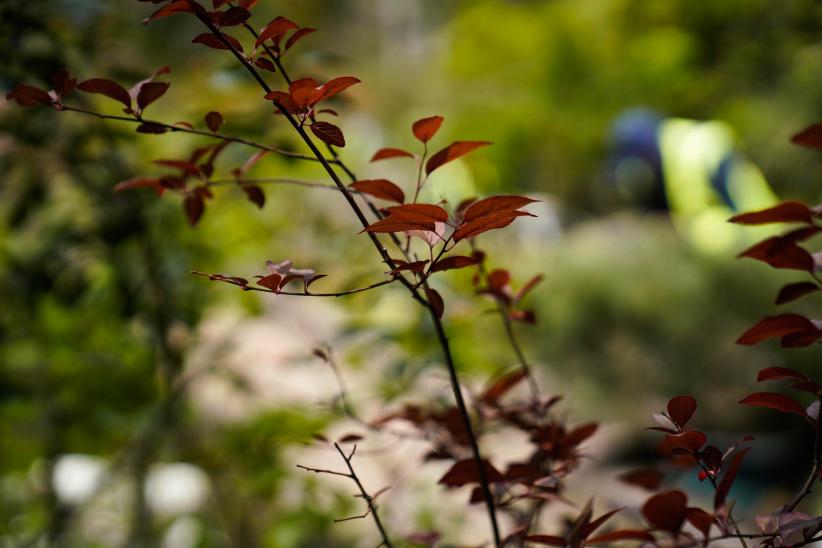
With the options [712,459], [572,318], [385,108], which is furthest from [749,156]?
[385,108]

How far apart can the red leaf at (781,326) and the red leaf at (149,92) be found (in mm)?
393

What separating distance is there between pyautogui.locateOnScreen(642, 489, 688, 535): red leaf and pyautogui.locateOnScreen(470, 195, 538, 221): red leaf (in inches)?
7.9

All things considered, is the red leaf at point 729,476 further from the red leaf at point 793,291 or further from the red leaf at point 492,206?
the red leaf at point 492,206

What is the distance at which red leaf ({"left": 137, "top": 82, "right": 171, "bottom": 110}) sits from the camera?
48 cm

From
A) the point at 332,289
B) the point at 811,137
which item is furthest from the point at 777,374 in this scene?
the point at 332,289

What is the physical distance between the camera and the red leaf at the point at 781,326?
39cm

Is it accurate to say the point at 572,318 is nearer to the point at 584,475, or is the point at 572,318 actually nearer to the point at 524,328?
the point at 524,328

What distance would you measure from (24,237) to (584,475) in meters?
1.68

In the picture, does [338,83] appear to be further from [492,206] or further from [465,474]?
[465,474]

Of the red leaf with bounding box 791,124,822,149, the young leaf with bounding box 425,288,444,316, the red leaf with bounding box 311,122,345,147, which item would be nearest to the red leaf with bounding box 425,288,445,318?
the young leaf with bounding box 425,288,444,316

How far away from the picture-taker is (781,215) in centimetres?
38

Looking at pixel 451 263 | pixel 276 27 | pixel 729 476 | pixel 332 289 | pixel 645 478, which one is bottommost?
pixel 332 289

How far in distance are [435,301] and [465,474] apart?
0.41ft

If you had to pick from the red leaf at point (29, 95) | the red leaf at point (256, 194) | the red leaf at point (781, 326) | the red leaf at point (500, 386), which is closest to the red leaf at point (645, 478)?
the red leaf at point (500, 386)
